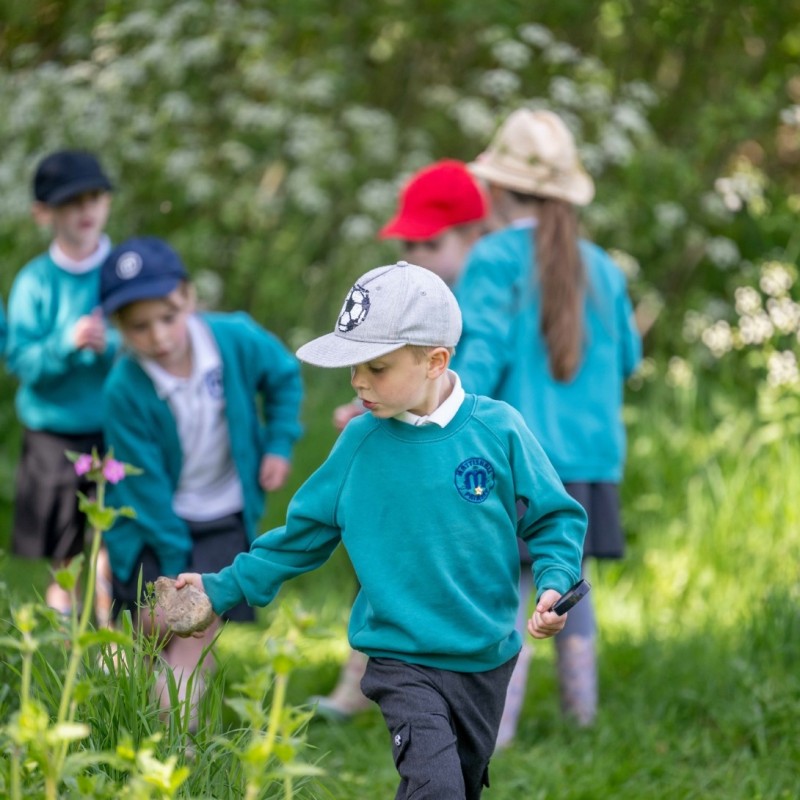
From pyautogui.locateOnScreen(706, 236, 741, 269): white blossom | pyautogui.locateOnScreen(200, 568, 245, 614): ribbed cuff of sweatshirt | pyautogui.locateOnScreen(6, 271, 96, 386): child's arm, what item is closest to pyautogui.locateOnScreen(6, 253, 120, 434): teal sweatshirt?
pyautogui.locateOnScreen(6, 271, 96, 386): child's arm

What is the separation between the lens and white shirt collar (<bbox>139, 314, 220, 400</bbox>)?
3.67m

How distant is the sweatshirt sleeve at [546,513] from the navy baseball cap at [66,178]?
236 cm

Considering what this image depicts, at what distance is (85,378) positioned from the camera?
4.32 m

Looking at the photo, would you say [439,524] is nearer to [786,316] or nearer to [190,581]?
[190,581]

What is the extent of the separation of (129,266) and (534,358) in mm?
1133

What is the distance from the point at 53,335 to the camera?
4.22 m

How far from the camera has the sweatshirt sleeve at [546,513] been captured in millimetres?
2473

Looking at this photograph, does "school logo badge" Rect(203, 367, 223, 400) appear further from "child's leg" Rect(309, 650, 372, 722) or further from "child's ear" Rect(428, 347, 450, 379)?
"child's ear" Rect(428, 347, 450, 379)

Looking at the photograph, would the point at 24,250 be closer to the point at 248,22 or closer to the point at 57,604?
the point at 248,22

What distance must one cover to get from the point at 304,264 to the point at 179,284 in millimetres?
3340

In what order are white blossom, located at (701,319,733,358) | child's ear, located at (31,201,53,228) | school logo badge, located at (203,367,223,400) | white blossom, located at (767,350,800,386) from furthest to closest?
white blossom, located at (701,319,733,358), white blossom, located at (767,350,800,386), child's ear, located at (31,201,53,228), school logo badge, located at (203,367,223,400)

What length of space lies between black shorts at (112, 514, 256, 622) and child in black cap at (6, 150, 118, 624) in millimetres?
624

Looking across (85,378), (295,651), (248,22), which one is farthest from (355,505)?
(248,22)

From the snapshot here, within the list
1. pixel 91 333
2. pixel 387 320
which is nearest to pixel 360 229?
pixel 91 333
